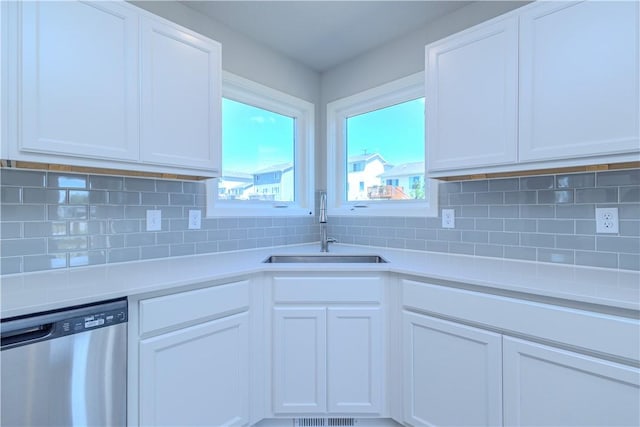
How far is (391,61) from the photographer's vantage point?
2348mm

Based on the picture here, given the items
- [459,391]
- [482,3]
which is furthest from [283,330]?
[482,3]

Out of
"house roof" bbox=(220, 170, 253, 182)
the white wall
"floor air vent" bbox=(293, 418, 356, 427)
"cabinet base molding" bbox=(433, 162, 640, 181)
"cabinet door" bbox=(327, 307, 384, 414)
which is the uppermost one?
the white wall

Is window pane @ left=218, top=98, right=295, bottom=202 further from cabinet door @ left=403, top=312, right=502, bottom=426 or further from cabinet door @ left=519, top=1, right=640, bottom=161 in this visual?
cabinet door @ left=519, top=1, right=640, bottom=161

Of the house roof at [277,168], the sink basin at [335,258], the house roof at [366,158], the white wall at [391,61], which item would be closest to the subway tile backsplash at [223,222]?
the sink basin at [335,258]

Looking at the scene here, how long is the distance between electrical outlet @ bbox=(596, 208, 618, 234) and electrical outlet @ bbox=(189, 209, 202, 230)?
2162mm

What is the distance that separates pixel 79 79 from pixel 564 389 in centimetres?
224

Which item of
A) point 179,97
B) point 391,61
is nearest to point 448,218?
point 391,61

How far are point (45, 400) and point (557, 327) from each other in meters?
1.75

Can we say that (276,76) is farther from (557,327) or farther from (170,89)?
(557,327)

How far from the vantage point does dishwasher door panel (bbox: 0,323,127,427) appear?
958mm

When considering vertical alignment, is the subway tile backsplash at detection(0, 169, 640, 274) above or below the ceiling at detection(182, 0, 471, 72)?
below

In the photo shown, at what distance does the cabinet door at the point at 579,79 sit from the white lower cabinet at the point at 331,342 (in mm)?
1050

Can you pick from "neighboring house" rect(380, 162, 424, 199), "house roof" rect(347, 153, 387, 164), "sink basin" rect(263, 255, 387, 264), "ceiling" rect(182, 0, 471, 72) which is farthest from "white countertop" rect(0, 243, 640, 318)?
"ceiling" rect(182, 0, 471, 72)

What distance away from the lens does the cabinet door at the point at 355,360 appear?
65.6 inches
